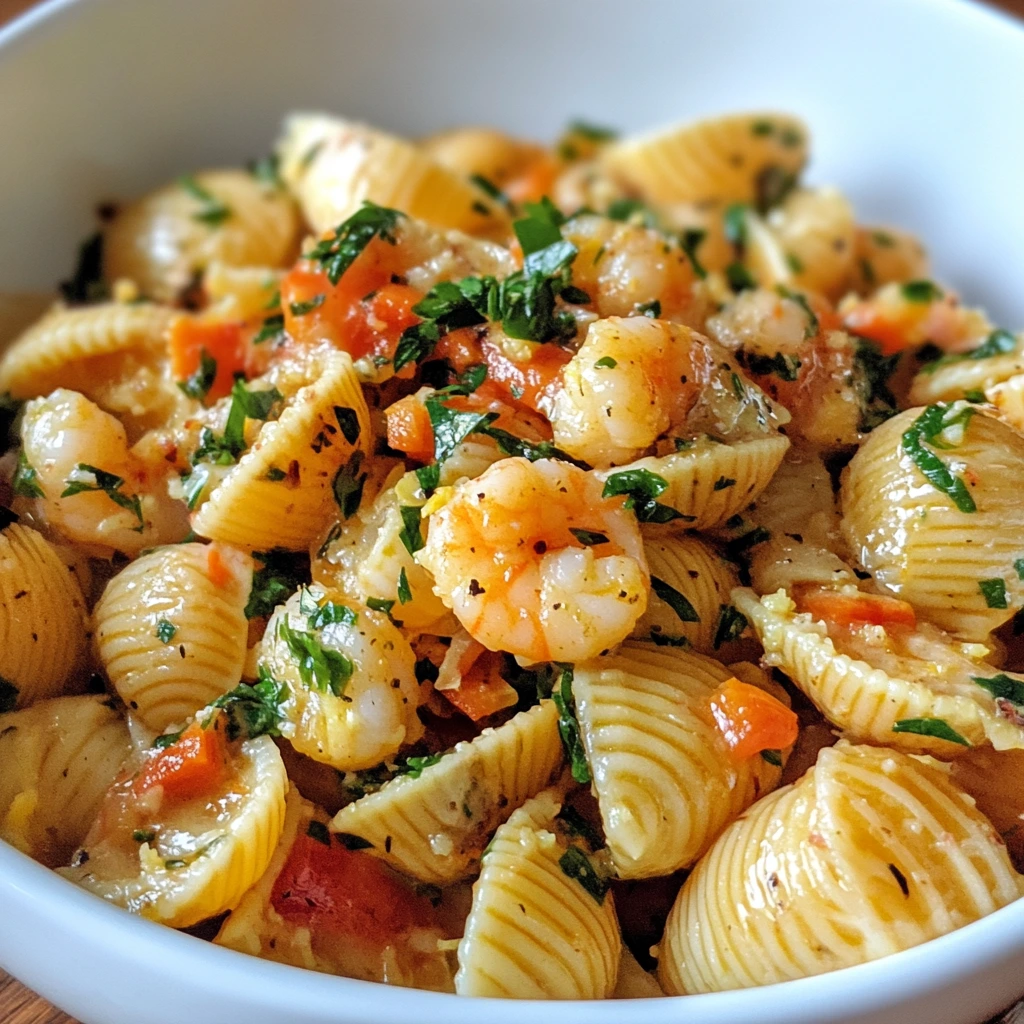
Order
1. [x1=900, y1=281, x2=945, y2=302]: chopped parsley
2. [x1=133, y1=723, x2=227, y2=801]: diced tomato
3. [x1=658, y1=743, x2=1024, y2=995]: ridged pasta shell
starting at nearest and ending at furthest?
[x1=658, y1=743, x2=1024, y2=995]: ridged pasta shell < [x1=133, y1=723, x2=227, y2=801]: diced tomato < [x1=900, y1=281, x2=945, y2=302]: chopped parsley

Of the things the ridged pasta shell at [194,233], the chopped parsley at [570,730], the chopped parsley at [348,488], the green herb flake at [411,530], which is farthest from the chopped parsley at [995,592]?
the ridged pasta shell at [194,233]

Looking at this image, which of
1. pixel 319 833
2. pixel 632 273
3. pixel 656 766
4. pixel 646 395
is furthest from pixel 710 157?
pixel 319 833

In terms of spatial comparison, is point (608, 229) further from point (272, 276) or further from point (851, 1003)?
point (851, 1003)

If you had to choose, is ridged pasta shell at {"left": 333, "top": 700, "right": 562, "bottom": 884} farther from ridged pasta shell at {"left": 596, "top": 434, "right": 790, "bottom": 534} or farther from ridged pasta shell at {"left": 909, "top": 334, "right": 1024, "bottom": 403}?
ridged pasta shell at {"left": 909, "top": 334, "right": 1024, "bottom": 403}

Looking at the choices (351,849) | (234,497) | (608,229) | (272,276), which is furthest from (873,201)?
(351,849)

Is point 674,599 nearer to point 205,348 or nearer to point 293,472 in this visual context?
point 293,472

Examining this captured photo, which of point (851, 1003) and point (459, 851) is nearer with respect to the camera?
point (851, 1003)

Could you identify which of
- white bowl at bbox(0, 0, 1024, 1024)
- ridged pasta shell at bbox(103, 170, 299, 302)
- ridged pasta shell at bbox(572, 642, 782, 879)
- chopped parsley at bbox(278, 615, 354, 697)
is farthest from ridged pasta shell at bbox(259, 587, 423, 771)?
white bowl at bbox(0, 0, 1024, 1024)
